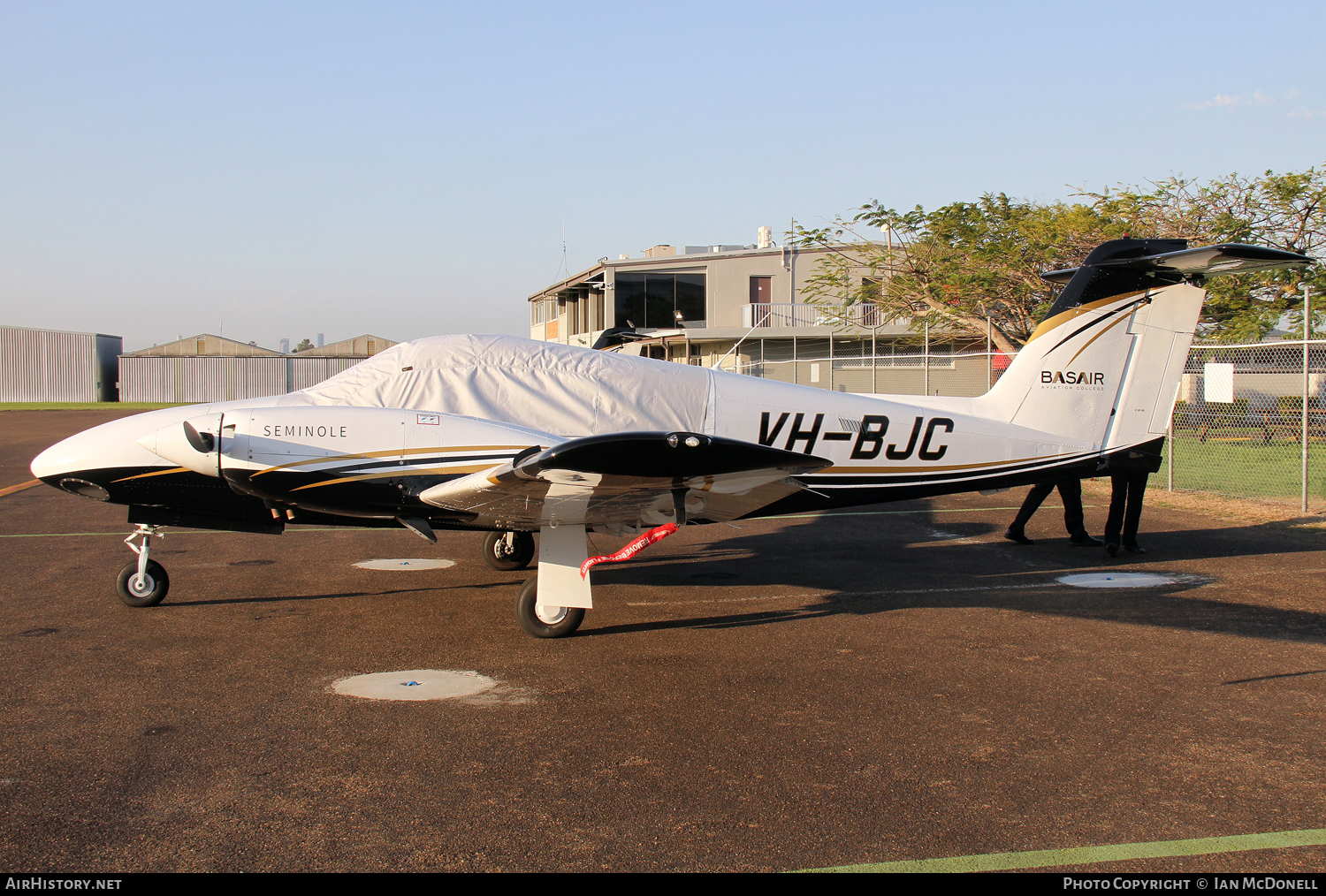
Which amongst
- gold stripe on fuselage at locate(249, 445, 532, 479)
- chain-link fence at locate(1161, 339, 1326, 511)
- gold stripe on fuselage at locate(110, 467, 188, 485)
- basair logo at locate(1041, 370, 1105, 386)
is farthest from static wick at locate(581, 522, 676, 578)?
chain-link fence at locate(1161, 339, 1326, 511)

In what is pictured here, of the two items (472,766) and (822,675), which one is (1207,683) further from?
(472,766)

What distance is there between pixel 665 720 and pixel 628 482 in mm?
1512

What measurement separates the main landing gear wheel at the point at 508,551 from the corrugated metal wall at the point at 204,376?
4386 centimetres

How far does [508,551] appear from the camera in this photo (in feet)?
28.8

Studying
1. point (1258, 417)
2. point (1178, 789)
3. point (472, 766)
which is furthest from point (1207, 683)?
point (1258, 417)

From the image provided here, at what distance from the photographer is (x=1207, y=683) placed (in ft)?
17.3

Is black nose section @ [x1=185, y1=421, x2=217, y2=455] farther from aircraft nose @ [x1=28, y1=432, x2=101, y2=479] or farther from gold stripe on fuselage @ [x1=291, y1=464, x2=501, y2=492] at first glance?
aircraft nose @ [x1=28, y1=432, x2=101, y2=479]

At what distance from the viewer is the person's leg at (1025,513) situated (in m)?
9.91

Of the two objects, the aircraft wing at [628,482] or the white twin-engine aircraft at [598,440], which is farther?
the white twin-engine aircraft at [598,440]

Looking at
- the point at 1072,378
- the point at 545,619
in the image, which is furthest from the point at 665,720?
the point at 1072,378

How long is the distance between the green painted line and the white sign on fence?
9.81m

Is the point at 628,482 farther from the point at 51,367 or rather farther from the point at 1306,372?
the point at 51,367

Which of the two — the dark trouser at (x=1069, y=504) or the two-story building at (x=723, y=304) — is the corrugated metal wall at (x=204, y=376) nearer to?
the two-story building at (x=723, y=304)

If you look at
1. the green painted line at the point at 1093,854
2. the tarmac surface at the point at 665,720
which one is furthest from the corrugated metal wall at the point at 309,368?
the green painted line at the point at 1093,854
